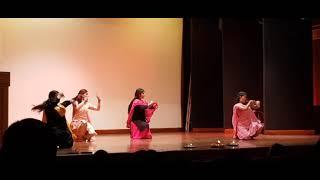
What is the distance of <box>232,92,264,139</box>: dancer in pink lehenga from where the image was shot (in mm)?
8110

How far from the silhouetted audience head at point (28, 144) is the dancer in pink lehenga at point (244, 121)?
6.79 metres

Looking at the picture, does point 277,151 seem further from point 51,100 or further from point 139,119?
point 139,119

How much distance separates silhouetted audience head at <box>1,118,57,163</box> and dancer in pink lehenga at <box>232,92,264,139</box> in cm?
679

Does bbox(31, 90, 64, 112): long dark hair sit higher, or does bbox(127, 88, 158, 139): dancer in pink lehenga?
bbox(31, 90, 64, 112): long dark hair

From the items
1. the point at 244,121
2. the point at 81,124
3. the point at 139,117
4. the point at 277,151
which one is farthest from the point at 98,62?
the point at 277,151

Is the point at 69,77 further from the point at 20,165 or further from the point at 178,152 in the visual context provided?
the point at 20,165

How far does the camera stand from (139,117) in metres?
8.74

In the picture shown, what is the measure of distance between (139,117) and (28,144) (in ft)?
23.4

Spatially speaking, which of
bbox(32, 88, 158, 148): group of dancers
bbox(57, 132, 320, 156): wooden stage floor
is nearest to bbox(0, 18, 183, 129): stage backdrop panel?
bbox(32, 88, 158, 148): group of dancers

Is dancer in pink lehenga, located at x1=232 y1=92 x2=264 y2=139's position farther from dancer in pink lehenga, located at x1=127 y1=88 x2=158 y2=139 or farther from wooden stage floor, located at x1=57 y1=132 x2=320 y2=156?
dancer in pink lehenga, located at x1=127 y1=88 x2=158 y2=139

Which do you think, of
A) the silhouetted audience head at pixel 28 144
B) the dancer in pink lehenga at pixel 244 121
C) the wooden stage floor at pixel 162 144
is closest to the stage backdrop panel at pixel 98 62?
the wooden stage floor at pixel 162 144

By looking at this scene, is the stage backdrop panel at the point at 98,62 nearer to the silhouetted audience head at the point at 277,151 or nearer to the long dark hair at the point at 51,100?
the long dark hair at the point at 51,100

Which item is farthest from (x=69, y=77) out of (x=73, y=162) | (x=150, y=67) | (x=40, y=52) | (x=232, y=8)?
(x=73, y=162)

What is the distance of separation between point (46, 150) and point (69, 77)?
25.9 ft
